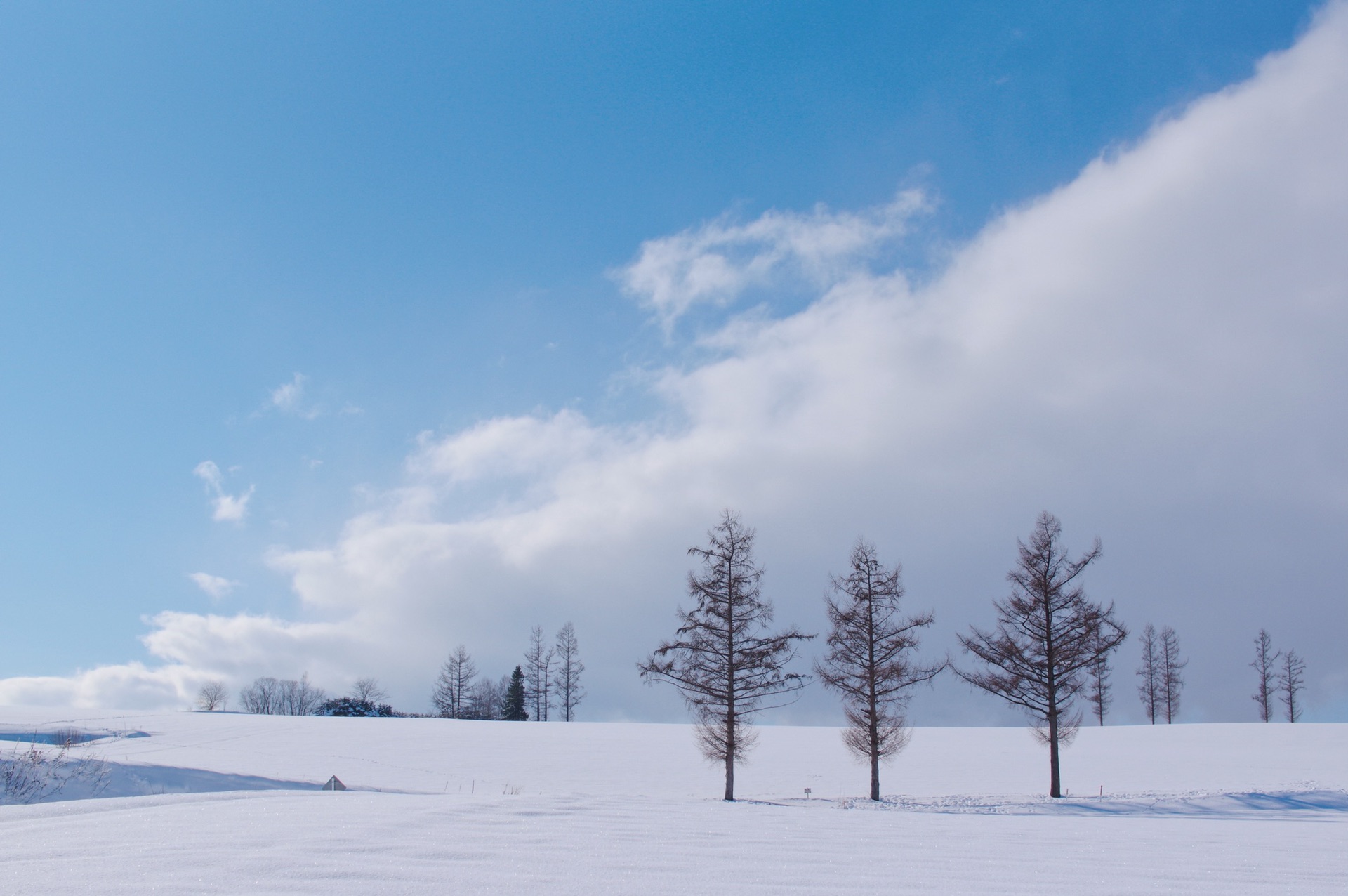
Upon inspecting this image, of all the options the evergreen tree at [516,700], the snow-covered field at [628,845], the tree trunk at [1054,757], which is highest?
the snow-covered field at [628,845]

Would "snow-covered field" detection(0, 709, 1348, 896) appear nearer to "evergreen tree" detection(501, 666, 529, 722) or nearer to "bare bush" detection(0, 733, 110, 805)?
"bare bush" detection(0, 733, 110, 805)

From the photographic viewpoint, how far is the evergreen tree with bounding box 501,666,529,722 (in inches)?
2571

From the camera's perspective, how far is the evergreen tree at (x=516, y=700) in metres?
65.3

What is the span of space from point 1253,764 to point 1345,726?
57.2 ft

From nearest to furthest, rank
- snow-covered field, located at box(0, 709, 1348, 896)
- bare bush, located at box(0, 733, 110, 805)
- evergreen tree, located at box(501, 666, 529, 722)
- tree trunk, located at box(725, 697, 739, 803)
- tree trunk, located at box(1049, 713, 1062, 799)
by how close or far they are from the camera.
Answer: snow-covered field, located at box(0, 709, 1348, 896) < bare bush, located at box(0, 733, 110, 805) < tree trunk, located at box(725, 697, 739, 803) < tree trunk, located at box(1049, 713, 1062, 799) < evergreen tree, located at box(501, 666, 529, 722)

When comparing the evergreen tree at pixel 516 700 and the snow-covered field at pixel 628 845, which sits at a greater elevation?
the snow-covered field at pixel 628 845

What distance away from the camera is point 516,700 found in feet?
215

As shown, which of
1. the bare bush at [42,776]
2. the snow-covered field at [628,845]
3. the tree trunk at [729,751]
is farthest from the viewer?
the tree trunk at [729,751]

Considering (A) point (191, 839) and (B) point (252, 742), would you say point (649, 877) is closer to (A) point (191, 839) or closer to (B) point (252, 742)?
(A) point (191, 839)

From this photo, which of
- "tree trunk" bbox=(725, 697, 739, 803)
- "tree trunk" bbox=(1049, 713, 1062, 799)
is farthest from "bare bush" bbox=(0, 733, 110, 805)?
"tree trunk" bbox=(1049, 713, 1062, 799)

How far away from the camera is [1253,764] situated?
1222 inches

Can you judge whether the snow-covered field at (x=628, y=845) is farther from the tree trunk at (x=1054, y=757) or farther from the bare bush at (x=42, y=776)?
the tree trunk at (x=1054, y=757)

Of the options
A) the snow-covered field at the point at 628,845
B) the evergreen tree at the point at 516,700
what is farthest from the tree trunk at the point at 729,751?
the evergreen tree at the point at 516,700

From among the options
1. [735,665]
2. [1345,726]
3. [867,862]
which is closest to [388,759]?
[735,665]
